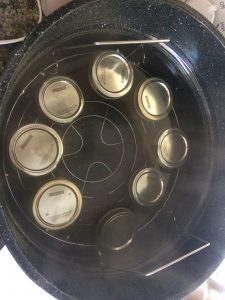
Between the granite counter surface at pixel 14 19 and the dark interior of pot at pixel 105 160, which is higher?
the granite counter surface at pixel 14 19

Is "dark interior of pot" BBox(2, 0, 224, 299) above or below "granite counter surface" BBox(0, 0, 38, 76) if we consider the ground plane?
below

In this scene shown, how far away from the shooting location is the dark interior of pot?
777 millimetres

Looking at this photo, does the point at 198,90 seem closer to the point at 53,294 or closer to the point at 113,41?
the point at 113,41

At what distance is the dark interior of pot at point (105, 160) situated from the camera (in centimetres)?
78

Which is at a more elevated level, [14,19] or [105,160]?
[14,19]

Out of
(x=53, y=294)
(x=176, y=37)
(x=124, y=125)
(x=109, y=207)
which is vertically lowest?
(x=53, y=294)

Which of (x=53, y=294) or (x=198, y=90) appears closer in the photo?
(x=53, y=294)

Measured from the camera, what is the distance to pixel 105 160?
87cm

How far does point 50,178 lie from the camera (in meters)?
0.81

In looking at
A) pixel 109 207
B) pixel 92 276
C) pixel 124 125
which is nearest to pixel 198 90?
pixel 124 125

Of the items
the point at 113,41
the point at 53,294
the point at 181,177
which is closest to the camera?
the point at 53,294

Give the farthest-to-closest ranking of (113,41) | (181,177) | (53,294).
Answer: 1. (181,177)
2. (113,41)
3. (53,294)

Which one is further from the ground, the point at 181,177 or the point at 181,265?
the point at 181,177

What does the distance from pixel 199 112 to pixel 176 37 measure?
171mm
